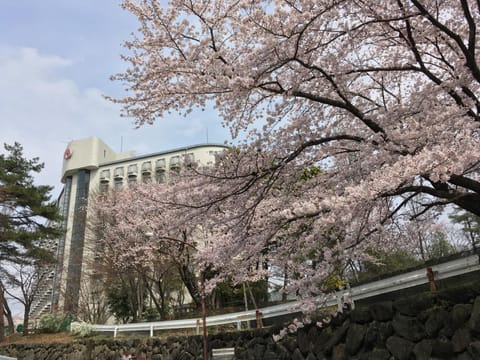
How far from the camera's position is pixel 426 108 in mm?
4898

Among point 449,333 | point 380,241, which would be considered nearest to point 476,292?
point 449,333

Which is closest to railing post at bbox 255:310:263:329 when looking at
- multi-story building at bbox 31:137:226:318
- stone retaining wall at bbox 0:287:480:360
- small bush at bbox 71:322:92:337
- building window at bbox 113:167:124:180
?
stone retaining wall at bbox 0:287:480:360

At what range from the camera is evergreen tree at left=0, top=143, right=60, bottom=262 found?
54.6 feet

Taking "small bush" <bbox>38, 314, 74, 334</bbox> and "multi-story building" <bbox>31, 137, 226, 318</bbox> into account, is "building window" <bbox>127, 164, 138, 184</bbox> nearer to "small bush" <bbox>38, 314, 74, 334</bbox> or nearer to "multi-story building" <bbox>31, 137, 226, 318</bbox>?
"multi-story building" <bbox>31, 137, 226, 318</bbox>

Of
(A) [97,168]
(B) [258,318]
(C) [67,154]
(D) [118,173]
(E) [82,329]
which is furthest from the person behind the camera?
(C) [67,154]

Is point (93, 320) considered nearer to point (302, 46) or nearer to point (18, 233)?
point (18, 233)

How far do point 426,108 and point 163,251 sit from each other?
12.4 metres

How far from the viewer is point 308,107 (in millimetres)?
6023

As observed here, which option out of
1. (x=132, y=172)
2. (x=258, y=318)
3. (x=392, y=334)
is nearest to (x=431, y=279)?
(x=392, y=334)

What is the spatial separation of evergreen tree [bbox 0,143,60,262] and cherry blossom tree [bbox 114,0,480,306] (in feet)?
45.0

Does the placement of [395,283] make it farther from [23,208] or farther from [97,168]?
[97,168]

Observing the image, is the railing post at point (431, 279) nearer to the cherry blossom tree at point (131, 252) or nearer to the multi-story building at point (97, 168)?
the cherry blossom tree at point (131, 252)

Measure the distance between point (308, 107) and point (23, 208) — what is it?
53.4 ft

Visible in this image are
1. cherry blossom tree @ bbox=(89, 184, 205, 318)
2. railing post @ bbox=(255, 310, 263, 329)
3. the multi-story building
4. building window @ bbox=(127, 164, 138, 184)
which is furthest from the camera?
building window @ bbox=(127, 164, 138, 184)
